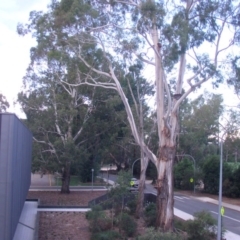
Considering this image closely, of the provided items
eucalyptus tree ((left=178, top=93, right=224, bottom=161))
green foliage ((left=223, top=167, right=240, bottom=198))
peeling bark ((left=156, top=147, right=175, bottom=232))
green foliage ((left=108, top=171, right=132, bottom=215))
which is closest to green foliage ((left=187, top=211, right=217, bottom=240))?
peeling bark ((left=156, top=147, right=175, bottom=232))

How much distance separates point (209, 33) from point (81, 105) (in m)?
25.5

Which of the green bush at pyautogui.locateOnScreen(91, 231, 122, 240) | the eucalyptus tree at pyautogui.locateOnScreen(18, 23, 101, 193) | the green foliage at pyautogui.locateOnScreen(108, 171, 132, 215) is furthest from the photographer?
the eucalyptus tree at pyautogui.locateOnScreen(18, 23, 101, 193)

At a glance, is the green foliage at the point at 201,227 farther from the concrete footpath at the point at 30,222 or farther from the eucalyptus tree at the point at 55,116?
the eucalyptus tree at the point at 55,116

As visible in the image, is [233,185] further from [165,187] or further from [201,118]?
[165,187]

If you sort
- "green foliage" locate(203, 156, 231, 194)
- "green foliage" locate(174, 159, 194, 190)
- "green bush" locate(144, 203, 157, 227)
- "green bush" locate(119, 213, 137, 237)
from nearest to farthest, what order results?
"green bush" locate(119, 213, 137, 237) → "green bush" locate(144, 203, 157, 227) → "green foliage" locate(203, 156, 231, 194) → "green foliage" locate(174, 159, 194, 190)

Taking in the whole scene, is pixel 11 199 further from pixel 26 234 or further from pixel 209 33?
pixel 209 33

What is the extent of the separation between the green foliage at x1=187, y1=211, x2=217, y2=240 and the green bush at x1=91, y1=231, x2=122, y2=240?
3174 mm

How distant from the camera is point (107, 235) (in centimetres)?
2258

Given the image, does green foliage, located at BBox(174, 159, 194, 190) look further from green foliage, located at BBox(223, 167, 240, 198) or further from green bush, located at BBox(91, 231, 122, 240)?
green bush, located at BBox(91, 231, 122, 240)

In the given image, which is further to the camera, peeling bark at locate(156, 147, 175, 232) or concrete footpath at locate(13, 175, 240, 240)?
concrete footpath at locate(13, 175, 240, 240)

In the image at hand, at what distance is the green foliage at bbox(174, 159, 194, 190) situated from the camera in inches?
2345

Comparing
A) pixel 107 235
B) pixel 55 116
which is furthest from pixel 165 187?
pixel 55 116

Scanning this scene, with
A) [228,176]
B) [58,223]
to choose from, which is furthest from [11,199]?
[228,176]

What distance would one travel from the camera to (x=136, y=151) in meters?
56.1
